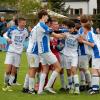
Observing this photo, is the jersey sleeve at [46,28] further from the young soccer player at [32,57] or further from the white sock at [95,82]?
the white sock at [95,82]

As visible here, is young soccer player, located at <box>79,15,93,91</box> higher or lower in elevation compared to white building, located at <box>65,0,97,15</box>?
lower

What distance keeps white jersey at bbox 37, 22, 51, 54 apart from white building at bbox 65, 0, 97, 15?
65819 mm

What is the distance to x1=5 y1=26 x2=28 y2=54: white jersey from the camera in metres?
14.4

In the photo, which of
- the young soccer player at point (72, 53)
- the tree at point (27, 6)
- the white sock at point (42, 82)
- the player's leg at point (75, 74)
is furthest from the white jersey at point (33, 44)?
the tree at point (27, 6)

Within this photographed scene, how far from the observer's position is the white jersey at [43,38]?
43.6 ft

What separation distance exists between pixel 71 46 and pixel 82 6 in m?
67.4

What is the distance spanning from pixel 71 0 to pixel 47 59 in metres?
68.2

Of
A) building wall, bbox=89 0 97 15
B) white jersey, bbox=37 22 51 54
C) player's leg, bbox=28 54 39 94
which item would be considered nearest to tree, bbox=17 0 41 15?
building wall, bbox=89 0 97 15

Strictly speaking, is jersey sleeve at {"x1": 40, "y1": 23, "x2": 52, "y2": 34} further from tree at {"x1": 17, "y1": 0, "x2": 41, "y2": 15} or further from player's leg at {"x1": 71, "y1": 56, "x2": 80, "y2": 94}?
tree at {"x1": 17, "y1": 0, "x2": 41, "y2": 15}

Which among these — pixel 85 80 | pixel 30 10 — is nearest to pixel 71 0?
pixel 30 10

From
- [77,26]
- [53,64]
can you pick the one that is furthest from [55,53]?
[77,26]

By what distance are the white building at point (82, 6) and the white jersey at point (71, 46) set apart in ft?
214

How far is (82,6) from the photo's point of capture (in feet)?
265

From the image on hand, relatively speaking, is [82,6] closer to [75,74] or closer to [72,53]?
[72,53]
